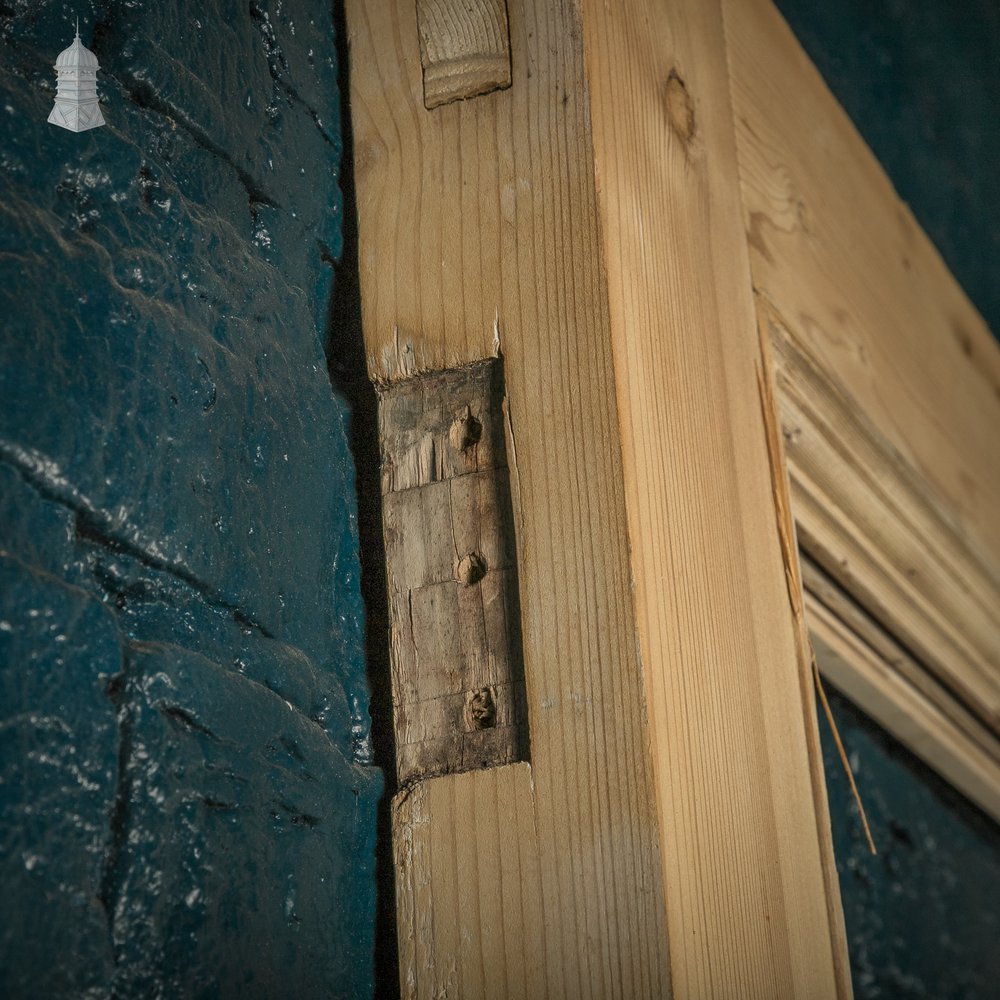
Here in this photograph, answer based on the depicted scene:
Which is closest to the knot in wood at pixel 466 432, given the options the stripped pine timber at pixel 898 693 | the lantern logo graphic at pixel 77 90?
the lantern logo graphic at pixel 77 90

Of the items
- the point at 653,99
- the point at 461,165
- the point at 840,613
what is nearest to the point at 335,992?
the point at 461,165

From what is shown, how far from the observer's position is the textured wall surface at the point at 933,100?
1.58 meters

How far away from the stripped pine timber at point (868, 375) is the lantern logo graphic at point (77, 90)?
48 cm

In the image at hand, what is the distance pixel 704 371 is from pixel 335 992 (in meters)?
0.41

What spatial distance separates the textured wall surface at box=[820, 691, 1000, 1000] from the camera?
1.51 meters

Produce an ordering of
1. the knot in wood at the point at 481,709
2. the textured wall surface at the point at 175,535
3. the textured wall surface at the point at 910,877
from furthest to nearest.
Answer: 1. the textured wall surface at the point at 910,877
2. the knot in wood at the point at 481,709
3. the textured wall surface at the point at 175,535

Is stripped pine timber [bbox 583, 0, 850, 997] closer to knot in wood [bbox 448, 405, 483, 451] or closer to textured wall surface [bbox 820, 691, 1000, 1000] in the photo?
knot in wood [bbox 448, 405, 483, 451]

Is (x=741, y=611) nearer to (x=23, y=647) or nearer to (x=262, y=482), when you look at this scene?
(x=262, y=482)

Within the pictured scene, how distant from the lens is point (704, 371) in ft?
2.37

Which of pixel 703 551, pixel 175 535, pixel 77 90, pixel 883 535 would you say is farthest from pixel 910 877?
pixel 77 90

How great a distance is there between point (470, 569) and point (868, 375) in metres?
0.57

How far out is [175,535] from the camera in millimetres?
554

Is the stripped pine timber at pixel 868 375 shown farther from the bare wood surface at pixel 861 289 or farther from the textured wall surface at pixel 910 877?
the textured wall surface at pixel 910 877

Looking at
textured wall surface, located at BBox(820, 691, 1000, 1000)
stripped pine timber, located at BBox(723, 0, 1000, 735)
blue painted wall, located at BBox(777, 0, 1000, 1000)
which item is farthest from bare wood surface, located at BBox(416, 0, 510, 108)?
textured wall surface, located at BBox(820, 691, 1000, 1000)
